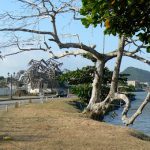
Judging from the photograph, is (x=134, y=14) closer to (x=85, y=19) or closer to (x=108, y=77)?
(x=85, y=19)

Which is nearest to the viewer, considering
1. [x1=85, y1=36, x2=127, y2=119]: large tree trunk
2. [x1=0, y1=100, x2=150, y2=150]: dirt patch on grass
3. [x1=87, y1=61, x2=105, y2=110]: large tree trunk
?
[x1=0, y1=100, x2=150, y2=150]: dirt patch on grass

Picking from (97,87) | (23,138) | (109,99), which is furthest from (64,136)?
(97,87)

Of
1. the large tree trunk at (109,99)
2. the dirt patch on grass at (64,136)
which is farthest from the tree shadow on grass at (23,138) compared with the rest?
the large tree trunk at (109,99)

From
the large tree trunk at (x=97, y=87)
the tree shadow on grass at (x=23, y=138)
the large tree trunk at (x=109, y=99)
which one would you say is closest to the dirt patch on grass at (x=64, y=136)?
the tree shadow on grass at (x=23, y=138)

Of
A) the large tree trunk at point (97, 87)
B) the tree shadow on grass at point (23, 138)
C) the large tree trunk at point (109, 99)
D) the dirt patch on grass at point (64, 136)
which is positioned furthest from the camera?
the large tree trunk at point (97, 87)

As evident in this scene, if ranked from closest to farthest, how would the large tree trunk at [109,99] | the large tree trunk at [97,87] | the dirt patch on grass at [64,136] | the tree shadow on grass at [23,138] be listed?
the dirt patch on grass at [64,136]
the tree shadow on grass at [23,138]
the large tree trunk at [109,99]
the large tree trunk at [97,87]

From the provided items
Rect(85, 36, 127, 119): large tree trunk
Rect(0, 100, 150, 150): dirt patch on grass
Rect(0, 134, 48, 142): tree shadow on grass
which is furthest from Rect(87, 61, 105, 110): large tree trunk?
Rect(0, 134, 48, 142): tree shadow on grass

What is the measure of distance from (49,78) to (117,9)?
9218 centimetres

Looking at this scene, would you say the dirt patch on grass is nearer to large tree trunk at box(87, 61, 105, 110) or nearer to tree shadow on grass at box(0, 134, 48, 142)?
tree shadow on grass at box(0, 134, 48, 142)

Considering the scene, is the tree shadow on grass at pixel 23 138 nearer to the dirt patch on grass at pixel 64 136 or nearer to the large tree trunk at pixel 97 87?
the dirt patch on grass at pixel 64 136

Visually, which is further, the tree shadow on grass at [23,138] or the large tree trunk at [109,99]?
the large tree trunk at [109,99]

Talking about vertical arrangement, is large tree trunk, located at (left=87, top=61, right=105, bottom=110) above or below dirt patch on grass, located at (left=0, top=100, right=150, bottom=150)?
above

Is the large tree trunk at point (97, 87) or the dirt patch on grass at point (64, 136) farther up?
the large tree trunk at point (97, 87)

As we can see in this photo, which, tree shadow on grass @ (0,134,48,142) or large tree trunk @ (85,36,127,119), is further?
large tree trunk @ (85,36,127,119)
